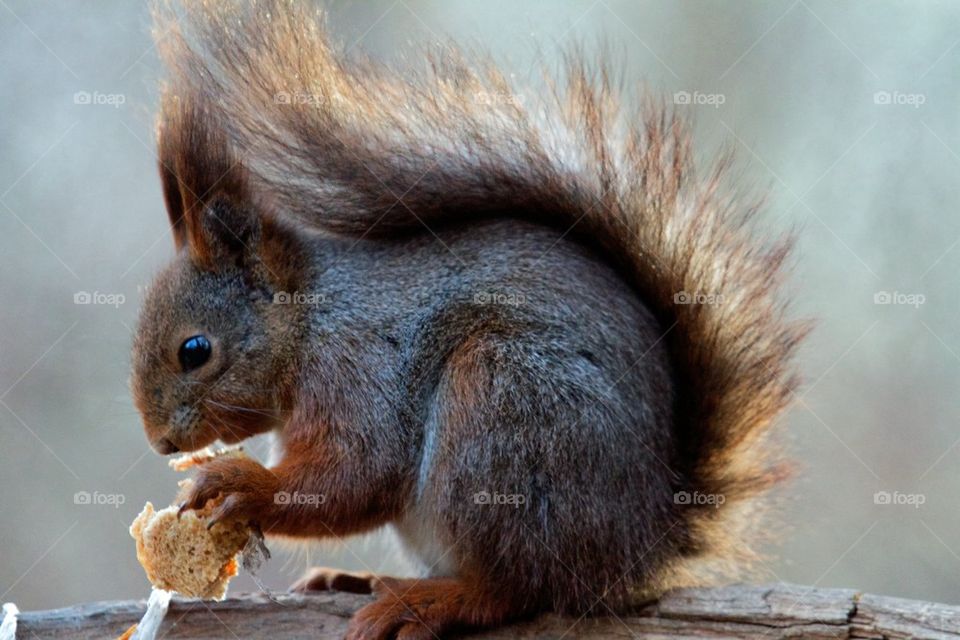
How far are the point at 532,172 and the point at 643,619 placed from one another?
1030 mm

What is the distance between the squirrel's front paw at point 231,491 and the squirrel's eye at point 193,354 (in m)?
0.30

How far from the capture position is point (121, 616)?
7.16 ft

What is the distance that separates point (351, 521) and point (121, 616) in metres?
0.58

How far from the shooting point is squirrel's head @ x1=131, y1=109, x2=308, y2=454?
2.22 metres

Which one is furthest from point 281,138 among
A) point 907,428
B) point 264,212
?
point 907,428

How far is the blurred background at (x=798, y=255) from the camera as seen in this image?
11.1ft

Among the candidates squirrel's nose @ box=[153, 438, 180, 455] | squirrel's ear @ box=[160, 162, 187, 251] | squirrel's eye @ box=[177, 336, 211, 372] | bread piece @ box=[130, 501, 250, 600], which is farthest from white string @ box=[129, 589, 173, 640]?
squirrel's ear @ box=[160, 162, 187, 251]

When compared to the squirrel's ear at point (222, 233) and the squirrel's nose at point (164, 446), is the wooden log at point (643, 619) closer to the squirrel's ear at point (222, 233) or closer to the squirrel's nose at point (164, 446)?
the squirrel's nose at point (164, 446)

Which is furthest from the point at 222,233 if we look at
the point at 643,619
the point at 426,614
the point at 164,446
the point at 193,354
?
the point at 643,619

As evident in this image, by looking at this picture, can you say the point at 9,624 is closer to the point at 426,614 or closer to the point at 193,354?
the point at 193,354

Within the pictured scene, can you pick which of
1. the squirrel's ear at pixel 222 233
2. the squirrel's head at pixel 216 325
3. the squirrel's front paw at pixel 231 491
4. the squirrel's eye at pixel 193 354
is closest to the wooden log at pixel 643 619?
the squirrel's front paw at pixel 231 491

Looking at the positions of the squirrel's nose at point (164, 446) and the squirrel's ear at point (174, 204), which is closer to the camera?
the squirrel's nose at point (164, 446)

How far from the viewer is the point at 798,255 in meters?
3.34

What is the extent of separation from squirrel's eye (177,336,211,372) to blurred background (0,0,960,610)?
3.61ft
